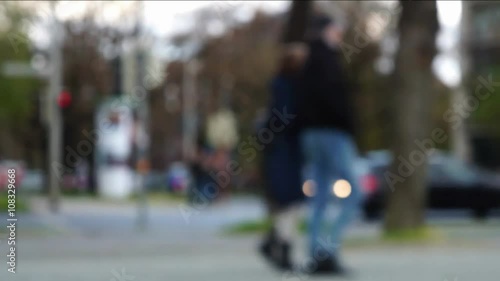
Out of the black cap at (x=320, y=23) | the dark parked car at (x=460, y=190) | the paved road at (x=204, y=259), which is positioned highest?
the black cap at (x=320, y=23)

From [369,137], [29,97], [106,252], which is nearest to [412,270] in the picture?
[106,252]

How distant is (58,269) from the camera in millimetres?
7977

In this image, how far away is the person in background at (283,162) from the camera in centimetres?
769

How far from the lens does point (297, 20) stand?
12.8 metres

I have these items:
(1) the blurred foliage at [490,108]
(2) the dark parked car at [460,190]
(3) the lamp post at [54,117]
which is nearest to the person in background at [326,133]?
(3) the lamp post at [54,117]

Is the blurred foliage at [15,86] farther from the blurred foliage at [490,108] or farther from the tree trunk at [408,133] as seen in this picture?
the blurred foliage at [490,108]

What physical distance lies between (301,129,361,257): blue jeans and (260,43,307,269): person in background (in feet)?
0.95

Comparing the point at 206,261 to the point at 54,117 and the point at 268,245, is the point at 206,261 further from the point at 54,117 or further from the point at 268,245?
the point at 54,117

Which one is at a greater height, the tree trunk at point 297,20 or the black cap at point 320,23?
the tree trunk at point 297,20

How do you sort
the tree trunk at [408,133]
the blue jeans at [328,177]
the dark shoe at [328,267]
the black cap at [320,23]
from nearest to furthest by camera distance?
the dark shoe at [328,267], the blue jeans at [328,177], the black cap at [320,23], the tree trunk at [408,133]

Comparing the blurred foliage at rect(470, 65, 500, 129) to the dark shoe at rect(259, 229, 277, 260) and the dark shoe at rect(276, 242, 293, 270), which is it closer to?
the dark shoe at rect(259, 229, 277, 260)

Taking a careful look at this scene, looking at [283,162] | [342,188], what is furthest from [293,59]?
[342,188]

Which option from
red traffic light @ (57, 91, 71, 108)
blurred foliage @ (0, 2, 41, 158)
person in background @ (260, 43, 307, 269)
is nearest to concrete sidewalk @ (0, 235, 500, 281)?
person in background @ (260, 43, 307, 269)

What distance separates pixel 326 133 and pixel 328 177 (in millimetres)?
307
